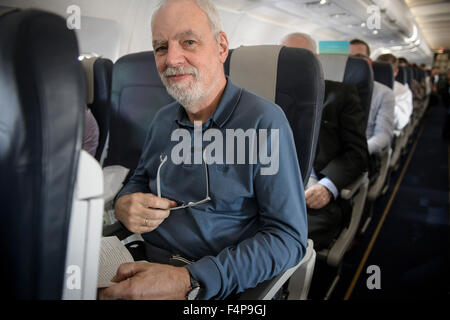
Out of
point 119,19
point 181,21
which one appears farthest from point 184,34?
point 119,19

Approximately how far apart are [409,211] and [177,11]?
10.3ft

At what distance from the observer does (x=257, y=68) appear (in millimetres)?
1340

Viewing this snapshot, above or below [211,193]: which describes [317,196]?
below

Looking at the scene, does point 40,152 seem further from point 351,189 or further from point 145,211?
point 351,189

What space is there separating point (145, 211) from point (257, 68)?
2.47 ft

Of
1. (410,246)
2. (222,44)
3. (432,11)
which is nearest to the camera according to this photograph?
(222,44)

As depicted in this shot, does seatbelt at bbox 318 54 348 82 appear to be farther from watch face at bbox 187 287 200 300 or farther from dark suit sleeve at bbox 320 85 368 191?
watch face at bbox 187 287 200 300

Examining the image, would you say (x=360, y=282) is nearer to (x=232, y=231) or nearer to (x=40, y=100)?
(x=232, y=231)

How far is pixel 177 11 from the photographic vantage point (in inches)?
40.8

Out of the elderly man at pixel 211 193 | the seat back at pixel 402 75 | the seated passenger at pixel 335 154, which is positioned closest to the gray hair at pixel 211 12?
the elderly man at pixel 211 193

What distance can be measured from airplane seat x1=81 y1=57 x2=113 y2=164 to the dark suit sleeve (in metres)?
1.41

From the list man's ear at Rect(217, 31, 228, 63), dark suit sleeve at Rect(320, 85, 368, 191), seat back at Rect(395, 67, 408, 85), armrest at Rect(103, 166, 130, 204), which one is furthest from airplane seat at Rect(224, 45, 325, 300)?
seat back at Rect(395, 67, 408, 85)

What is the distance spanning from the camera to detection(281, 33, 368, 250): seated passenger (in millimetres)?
1758

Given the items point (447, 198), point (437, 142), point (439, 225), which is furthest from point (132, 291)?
point (437, 142)
